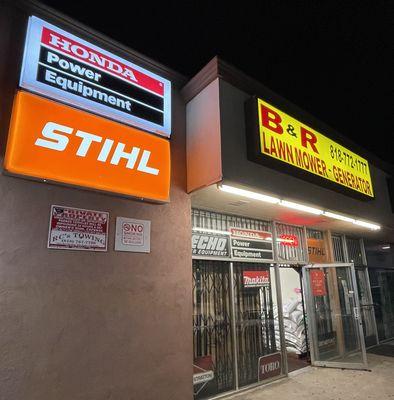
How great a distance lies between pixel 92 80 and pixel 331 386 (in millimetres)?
6027

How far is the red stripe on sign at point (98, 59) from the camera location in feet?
12.2

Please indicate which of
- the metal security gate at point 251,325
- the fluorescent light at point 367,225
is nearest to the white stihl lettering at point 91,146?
the metal security gate at point 251,325

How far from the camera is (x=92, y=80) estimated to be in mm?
3941

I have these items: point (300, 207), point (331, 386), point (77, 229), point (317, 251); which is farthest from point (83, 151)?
point (317, 251)

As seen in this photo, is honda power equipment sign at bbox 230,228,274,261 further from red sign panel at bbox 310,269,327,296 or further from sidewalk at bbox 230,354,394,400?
sidewalk at bbox 230,354,394,400

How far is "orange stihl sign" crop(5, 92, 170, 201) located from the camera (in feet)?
10.6

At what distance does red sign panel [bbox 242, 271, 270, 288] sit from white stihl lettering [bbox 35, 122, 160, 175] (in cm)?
275

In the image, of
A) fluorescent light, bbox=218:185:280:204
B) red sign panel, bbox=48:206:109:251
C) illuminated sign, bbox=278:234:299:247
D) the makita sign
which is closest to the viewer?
red sign panel, bbox=48:206:109:251

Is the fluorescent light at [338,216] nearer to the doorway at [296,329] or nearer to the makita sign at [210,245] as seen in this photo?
the doorway at [296,329]

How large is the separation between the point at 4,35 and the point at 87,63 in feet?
2.97

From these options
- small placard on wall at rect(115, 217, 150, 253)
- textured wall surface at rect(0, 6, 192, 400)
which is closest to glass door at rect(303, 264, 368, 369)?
textured wall surface at rect(0, 6, 192, 400)

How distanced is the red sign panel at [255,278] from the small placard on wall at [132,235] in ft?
7.89

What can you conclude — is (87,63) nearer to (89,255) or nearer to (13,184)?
(13,184)

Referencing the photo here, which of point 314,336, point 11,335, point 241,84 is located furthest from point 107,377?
point 314,336
